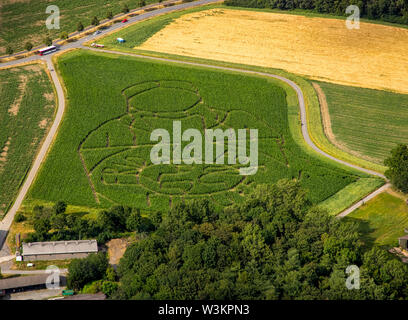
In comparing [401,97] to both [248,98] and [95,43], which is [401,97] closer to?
[248,98]

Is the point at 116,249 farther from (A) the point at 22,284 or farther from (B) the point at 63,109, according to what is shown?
(B) the point at 63,109

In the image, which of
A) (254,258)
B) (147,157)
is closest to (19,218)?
(147,157)

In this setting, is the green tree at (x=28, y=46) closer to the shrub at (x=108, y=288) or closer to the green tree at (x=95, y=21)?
the green tree at (x=95, y=21)

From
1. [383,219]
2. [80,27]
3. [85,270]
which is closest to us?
[85,270]

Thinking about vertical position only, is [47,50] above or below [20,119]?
above

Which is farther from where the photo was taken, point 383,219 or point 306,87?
point 306,87

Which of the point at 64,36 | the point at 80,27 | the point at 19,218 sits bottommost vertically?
the point at 19,218

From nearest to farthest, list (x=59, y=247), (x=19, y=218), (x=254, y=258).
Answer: (x=254, y=258), (x=59, y=247), (x=19, y=218)

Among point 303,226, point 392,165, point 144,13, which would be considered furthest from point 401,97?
point 144,13
